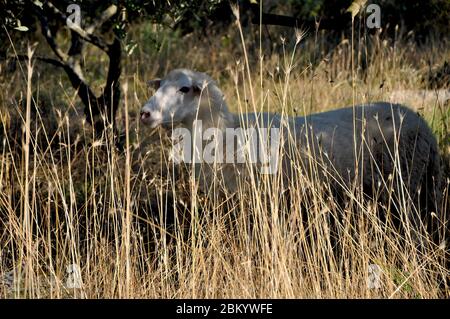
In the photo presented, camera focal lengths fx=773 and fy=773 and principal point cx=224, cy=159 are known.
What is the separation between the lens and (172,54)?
9.87m

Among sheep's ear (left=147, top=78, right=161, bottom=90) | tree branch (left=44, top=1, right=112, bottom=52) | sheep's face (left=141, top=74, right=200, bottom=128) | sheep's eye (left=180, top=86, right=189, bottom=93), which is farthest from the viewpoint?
tree branch (left=44, top=1, right=112, bottom=52)

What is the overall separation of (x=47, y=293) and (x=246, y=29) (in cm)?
882

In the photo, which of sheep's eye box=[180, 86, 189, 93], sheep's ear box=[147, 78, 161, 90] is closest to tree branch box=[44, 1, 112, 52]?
sheep's ear box=[147, 78, 161, 90]

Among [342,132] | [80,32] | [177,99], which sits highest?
[80,32]

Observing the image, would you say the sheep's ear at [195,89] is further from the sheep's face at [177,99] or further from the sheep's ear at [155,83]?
the sheep's ear at [155,83]

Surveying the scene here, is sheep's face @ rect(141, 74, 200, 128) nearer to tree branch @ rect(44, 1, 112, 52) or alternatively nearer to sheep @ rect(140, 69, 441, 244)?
sheep @ rect(140, 69, 441, 244)

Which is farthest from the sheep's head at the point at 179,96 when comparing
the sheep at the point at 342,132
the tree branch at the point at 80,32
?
the tree branch at the point at 80,32

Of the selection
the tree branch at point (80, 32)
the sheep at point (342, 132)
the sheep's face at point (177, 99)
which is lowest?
the sheep at point (342, 132)

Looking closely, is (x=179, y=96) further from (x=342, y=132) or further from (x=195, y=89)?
(x=342, y=132)

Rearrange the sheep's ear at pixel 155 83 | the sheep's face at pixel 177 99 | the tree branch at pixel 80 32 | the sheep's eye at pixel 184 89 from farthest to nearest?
the tree branch at pixel 80 32
the sheep's ear at pixel 155 83
the sheep's eye at pixel 184 89
the sheep's face at pixel 177 99

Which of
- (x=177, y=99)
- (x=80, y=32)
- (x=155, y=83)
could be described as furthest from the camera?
(x=80, y=32)

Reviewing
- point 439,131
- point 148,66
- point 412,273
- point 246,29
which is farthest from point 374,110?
point 246,29

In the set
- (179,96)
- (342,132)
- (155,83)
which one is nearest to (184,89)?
(179,96)
